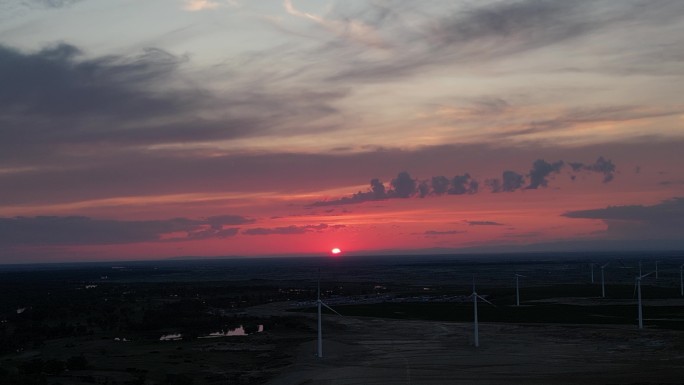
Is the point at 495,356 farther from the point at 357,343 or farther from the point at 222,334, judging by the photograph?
the point at 222,334

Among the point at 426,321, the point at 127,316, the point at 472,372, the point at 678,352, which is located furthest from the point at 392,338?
the point at 127,316

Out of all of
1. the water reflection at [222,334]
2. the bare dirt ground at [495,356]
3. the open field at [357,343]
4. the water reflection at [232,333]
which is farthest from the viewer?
the water reflection at [232,333]

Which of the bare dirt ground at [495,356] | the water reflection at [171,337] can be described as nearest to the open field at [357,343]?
the bare dirt ground at [495,356]

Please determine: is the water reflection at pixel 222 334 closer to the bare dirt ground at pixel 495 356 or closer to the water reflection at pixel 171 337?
the water reflection at pixel 171 337

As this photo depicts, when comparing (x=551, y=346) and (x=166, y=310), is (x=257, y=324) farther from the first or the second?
(x=551, y=346)

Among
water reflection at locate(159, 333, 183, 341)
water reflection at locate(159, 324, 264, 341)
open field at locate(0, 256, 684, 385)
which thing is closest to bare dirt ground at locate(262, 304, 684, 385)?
open field at locate(0, 256, 684, 385)

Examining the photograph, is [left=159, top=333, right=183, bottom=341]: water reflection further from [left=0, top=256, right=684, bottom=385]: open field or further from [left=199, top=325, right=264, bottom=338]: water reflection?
[left=199, top=325, right=264, bottom=338]: water reflection

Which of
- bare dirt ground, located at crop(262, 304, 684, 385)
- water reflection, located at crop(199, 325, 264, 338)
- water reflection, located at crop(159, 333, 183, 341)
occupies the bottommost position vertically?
water reflection, located at crop(199, 325, 264, 338)

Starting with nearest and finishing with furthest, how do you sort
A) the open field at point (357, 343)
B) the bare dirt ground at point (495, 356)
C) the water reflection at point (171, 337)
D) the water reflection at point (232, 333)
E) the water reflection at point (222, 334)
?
1. the bare dirt ground at point (495, 356)
2. the open field at point (357, 343)
3. the water reflection at point (171, 337)
4. the water reflection at point (222, 334)
5. the water reflection at point (232, 333)

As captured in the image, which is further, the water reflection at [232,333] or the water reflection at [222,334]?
the water reflection at [232,333]
